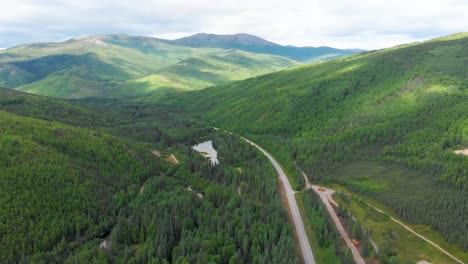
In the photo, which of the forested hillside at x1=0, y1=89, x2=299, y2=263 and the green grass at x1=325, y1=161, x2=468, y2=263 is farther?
the green grass at x1=325, y1=161, x2=468, y2=263

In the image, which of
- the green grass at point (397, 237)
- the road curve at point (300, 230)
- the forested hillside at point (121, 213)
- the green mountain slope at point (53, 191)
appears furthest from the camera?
the green grass at point (397, 237)

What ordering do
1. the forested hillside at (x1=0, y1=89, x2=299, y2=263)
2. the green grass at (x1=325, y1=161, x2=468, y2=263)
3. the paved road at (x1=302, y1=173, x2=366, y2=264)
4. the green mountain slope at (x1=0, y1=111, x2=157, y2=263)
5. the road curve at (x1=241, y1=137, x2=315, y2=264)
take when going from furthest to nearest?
the green grass at (x1=325, y1=161, x2=468, y2=263)
the road curve at (x1=241, y1=137, x2=315, y2=264)
the paved road at (x1=302, y1=173, x2=366, y2=264)
the green mountain slope at (x1=0, y1=111, x2=157, y2=263)
the forested hillside at (x1=0, y1=89, x2=299, y2=263)

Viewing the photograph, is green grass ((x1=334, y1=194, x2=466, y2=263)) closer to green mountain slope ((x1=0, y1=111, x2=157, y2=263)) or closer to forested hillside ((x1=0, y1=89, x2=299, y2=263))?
forested hillside ((x1=0, y1=89, x2=299, y2=263))

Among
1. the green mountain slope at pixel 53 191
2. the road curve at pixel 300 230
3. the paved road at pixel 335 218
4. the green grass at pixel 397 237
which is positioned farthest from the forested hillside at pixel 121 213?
the green grass at pixel 397 237

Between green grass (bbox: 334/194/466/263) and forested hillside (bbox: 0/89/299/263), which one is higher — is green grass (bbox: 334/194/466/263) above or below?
below

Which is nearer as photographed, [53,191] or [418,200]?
[53,191]

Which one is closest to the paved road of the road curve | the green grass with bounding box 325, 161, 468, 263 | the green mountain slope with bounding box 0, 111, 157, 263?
the green grass with bounding box 325, 161, 468, 263

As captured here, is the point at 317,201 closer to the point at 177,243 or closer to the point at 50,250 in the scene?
the point at 177,243

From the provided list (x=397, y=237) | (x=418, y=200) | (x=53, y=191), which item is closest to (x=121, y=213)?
(x=53, y=191)

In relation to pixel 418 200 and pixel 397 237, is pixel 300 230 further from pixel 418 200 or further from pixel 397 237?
pixel 418 200

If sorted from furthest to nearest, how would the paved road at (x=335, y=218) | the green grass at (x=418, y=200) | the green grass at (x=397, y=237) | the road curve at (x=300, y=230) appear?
1. the green grass at (x=418, y=200)
2. the green grass at (x=397, y=237)
3. the road curve at (x=300, y=230)
4. the paved road at (x=335, y=218)

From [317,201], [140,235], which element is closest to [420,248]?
[317,201]

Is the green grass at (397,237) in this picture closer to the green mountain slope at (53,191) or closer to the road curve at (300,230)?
the road curve at (300,230)
